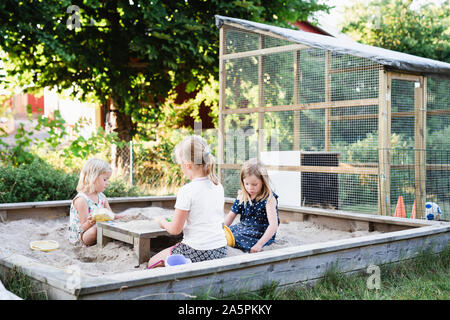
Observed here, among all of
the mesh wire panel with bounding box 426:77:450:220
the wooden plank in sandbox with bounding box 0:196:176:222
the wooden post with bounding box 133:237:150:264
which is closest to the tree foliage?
the wooden plank in sandbox with bounding box 0:196:176:222

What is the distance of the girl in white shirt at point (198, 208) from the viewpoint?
124 inches

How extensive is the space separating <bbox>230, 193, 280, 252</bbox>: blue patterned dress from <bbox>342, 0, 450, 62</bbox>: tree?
35.2 ft

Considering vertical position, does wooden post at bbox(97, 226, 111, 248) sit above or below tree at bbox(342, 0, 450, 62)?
below

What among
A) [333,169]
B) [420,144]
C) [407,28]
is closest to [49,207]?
[333,169]

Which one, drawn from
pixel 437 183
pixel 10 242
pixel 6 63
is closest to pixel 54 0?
pixel 6 63

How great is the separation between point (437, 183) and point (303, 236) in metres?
3.79

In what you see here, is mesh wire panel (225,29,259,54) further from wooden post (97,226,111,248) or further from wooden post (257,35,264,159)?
wooden post (97,226,111,248)

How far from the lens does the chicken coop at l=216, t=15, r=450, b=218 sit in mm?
6031

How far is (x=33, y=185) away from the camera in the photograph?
657cm

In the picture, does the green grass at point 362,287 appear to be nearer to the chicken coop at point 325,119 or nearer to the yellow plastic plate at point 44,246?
the yellow plastic plate at point 44,246

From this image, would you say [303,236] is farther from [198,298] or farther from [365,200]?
[198,298]

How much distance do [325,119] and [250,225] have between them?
304cm
